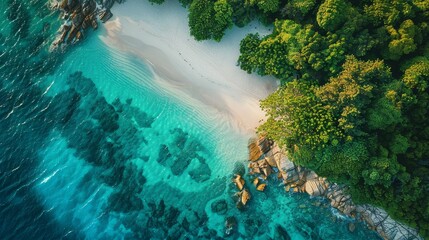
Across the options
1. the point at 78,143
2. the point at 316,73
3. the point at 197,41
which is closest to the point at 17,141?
the point at 78,143

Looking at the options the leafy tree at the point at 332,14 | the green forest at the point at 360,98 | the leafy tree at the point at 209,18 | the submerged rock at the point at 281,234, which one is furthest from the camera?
the submerged rock at the point at 281,234

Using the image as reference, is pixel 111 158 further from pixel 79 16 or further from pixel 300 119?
pixel 300 119

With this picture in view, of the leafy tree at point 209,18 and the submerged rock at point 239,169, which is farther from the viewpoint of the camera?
the submerged rock at point 239,169

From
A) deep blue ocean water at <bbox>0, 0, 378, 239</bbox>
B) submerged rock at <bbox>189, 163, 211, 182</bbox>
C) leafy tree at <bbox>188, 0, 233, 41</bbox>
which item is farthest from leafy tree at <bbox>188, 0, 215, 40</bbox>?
submerged rock at <bbox>189, 163, 211, 182</bbox>

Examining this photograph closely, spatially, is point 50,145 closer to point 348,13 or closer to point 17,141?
point 17,141

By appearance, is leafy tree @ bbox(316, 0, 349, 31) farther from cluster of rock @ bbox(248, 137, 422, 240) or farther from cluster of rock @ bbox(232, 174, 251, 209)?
cluster of rock @ bbox(232, 174, 251, 209)

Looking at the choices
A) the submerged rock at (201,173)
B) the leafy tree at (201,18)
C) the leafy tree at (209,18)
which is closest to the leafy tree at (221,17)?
the leafy tree at (209,18)

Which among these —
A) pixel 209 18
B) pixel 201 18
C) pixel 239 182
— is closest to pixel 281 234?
pixel 239 182

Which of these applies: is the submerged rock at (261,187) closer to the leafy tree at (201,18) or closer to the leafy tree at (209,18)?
the leafy tree at (209,18)
